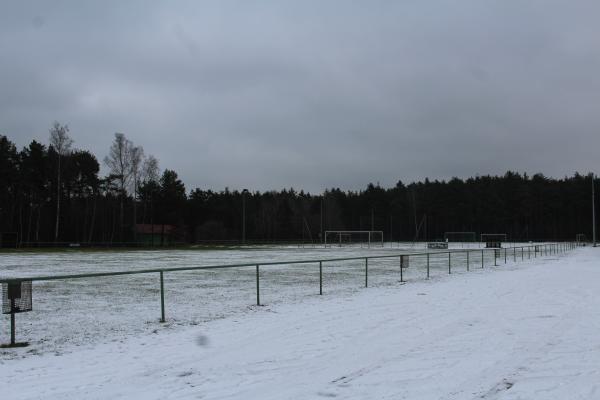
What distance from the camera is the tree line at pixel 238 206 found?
253 ft

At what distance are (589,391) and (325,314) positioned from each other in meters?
6.27

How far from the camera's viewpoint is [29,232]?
79.9 m

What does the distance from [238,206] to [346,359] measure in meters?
140

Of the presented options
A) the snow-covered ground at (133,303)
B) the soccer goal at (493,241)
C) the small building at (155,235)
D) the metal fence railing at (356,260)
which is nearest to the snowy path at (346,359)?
Answer: the snow-covered ground at (133,303)

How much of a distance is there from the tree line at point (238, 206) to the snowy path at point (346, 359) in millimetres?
63490

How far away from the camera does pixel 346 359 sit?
7.41 meters

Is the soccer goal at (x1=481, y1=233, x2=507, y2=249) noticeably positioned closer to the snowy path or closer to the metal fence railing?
the metal fence railing

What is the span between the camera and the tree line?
253 feet

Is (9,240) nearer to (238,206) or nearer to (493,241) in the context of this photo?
(493,241)

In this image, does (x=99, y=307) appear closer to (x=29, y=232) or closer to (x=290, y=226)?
(x=29, y=232)

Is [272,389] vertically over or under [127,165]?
under

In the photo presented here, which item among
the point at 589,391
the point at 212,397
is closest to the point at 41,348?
the point at 212,397

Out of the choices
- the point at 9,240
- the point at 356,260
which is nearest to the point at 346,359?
the point at 356,260

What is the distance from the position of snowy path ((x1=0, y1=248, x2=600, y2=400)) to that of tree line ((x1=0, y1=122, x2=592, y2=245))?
208 feet
